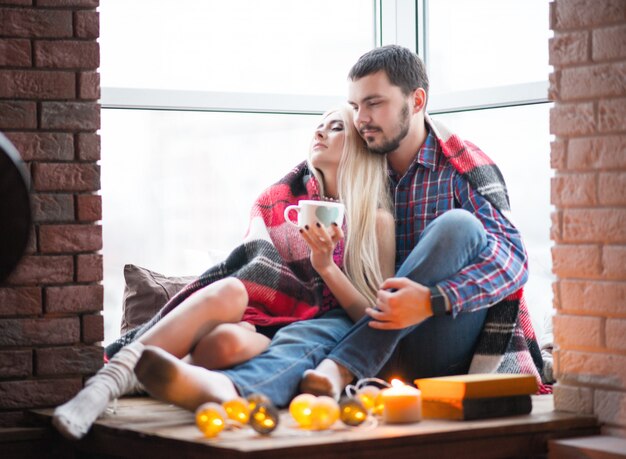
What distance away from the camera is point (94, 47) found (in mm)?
2373

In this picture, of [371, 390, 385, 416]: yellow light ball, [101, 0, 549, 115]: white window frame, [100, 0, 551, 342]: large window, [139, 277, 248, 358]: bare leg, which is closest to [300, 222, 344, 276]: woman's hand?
[139, 277, 248, 358]: bare leg

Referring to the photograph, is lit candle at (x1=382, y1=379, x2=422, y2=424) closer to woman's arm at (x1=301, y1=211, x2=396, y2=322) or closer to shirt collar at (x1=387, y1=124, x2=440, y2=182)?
woman's arm at (x1=301, y1=211, x2=396, y2=322)

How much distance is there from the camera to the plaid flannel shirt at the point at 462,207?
240 centimetres

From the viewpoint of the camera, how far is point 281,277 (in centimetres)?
271

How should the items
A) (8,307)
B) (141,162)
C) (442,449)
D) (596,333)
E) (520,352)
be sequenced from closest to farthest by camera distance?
(442,449), (596,333), (8,307), (520,352), (141,162)

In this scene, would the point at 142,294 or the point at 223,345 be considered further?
the point at 142,294

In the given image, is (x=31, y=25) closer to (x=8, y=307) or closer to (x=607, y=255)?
(x=8, y=307)

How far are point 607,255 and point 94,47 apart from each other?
49.8 inches

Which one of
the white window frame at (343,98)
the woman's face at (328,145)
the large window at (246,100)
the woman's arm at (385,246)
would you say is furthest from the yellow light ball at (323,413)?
the white window frame at (343,98)

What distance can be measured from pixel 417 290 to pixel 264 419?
0.57m

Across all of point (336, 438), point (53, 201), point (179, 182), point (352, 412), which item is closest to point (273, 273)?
point (53, 201)

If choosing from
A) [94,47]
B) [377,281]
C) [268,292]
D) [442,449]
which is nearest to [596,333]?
[442,449]

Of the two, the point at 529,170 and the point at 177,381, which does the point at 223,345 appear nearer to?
the point at 177,381

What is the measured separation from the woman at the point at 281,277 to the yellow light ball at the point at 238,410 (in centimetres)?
7
